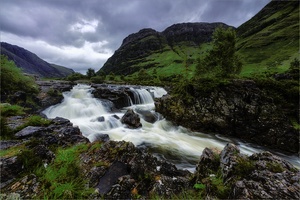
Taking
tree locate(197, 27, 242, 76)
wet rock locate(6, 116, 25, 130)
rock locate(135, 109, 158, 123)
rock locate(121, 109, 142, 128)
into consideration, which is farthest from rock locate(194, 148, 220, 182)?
tree locate(197, 27, 242, 76)

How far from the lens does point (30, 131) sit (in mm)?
9750

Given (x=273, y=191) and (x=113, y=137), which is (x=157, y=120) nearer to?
(x=113, y=137)

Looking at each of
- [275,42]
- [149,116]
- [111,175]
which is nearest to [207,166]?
[111,175]

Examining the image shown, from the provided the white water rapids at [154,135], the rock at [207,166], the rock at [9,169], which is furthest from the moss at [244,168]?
the white water rapids at [154,135]

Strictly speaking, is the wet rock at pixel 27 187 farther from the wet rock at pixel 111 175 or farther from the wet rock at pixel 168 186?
the wet rock at pixel 168 186

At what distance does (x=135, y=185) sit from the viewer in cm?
608

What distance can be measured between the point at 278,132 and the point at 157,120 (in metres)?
15.5

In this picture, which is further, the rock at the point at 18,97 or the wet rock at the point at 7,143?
the rock at the point at 18,97

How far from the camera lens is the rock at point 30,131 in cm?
919

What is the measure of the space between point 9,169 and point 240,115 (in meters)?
22.6

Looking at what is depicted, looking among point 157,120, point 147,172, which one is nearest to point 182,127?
point 157,120

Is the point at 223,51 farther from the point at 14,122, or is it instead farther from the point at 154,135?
the point at 14,122

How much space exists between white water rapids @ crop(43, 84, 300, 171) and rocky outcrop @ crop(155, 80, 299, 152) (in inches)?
56.8

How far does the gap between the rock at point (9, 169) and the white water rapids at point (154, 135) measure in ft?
35.6
